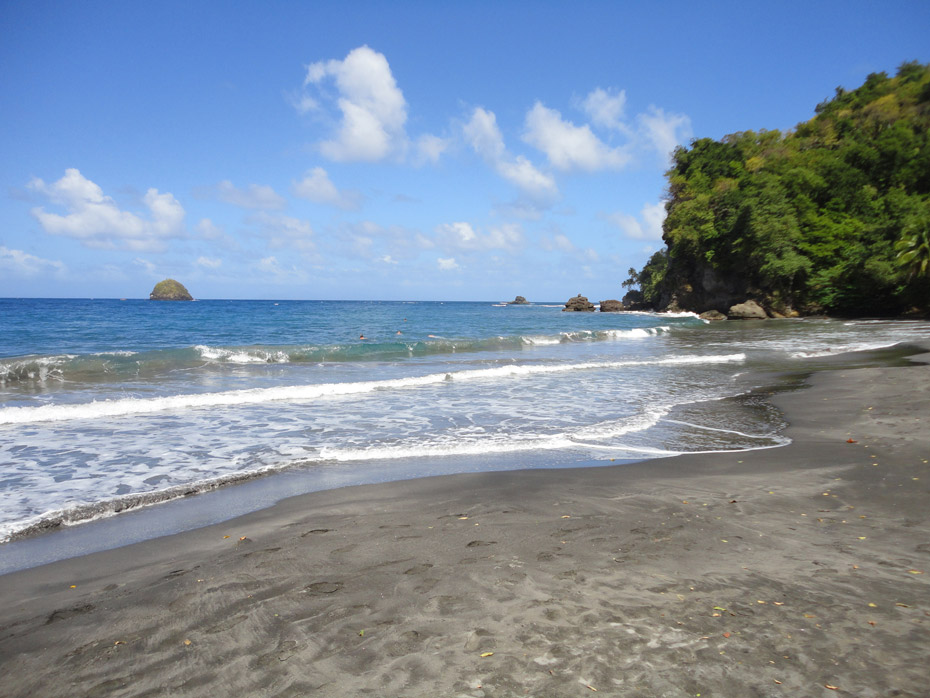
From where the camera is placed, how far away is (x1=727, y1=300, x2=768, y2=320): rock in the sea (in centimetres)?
4731

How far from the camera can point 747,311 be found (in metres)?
47.7

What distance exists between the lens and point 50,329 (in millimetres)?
33562

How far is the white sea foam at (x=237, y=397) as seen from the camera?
10.1 metres

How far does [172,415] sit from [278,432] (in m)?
3.00

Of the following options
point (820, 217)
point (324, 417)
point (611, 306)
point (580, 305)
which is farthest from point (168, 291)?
point (324, 417)

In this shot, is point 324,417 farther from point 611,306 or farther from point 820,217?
point 611,306

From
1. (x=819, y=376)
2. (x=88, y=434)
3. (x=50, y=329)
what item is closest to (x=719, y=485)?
(x=88, y=434)

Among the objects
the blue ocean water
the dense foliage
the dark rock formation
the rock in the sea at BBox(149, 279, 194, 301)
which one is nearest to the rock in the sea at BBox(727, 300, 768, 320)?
the dense foliage

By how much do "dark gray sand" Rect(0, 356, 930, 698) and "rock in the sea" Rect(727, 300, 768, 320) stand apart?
47.2 meters

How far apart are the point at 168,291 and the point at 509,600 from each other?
477 feet

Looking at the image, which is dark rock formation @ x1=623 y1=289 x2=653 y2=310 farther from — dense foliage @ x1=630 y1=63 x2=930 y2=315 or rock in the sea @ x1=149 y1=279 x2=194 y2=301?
rock in the sea @ x1=149 y1=279 x2=194 y2=301

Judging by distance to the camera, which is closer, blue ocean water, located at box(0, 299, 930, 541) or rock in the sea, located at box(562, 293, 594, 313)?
blue ocean water, located at box(0, 299, 930, 541)

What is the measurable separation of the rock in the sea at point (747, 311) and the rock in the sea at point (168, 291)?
414ft

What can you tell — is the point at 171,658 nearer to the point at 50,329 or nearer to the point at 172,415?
the point at 172,415
